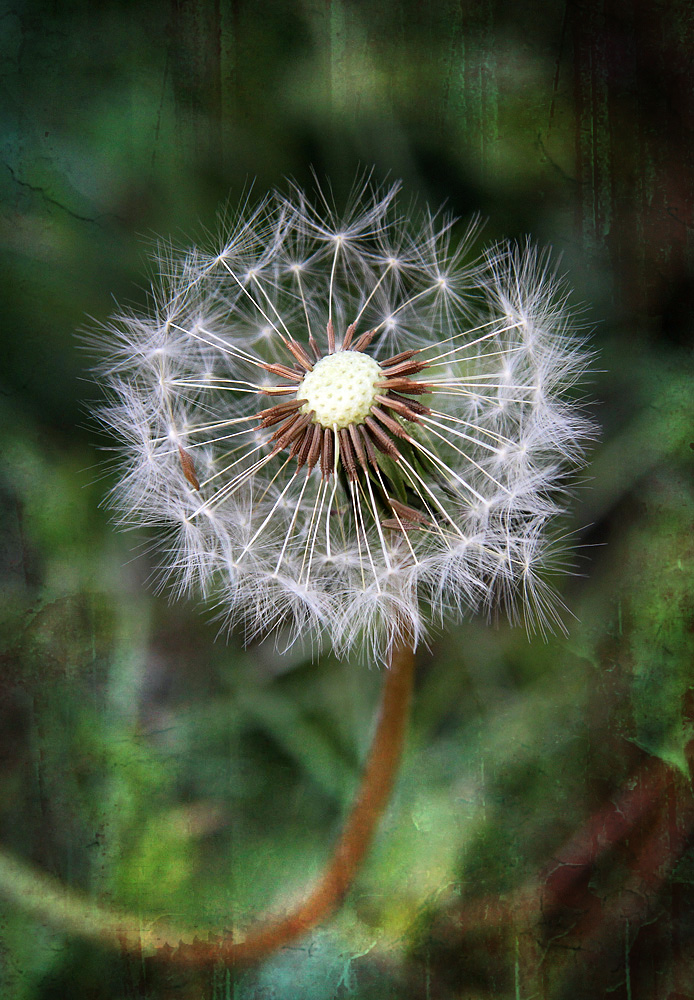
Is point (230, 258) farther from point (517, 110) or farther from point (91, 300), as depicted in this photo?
point (517, 110)

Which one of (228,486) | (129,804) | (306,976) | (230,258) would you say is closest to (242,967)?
(306,976)

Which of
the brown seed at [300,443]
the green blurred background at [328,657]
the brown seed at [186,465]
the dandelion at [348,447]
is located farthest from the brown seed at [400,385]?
the green blurred background at [328,657]

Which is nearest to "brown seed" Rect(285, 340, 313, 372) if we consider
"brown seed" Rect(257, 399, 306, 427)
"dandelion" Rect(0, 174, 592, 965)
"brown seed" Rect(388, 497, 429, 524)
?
"dandelion" Rect(0, 174, 592, 965)

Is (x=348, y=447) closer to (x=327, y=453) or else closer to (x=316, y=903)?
(x=327, y=453)

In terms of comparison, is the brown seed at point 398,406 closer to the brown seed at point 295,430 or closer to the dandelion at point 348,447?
the dandelion at point 348,447

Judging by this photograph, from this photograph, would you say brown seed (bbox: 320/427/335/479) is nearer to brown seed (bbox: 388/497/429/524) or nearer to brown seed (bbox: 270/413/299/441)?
brown seed (bbox: 270/413/299/441)

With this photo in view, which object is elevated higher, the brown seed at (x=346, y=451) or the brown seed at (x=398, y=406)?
the brown seed at (x=398, y=406)
